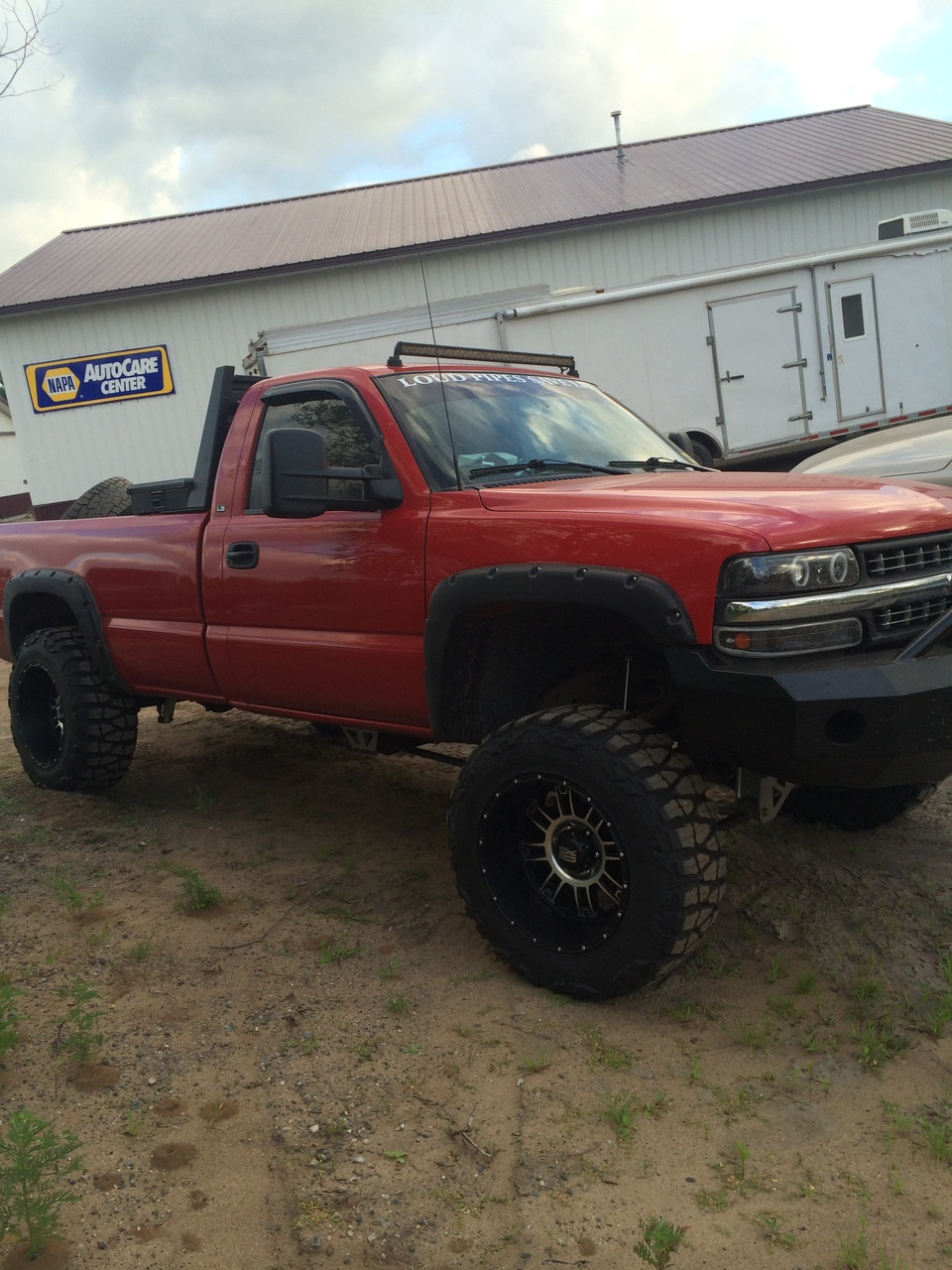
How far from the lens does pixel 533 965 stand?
10.6 feet

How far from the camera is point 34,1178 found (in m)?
2.27

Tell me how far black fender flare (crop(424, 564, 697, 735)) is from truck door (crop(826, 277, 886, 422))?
9782 mm

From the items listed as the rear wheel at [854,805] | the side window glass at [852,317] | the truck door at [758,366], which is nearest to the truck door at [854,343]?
the side window glass at [852,317]

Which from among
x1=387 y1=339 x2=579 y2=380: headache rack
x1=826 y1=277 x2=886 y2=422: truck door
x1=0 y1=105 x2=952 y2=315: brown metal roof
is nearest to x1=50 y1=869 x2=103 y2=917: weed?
x1=387 y1=339 x2=579 y2=380: headache rack

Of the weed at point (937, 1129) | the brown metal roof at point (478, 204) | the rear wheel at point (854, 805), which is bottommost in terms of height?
the weed at point (937, 1129)

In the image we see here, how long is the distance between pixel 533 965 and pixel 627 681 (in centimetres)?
95

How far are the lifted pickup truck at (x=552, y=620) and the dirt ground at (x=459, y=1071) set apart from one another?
1.01ft

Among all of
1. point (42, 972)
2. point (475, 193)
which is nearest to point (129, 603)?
point (42, 972)

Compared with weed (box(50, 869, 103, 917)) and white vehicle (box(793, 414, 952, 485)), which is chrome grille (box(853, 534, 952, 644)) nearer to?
weed (box(50, 869, 103, 917))

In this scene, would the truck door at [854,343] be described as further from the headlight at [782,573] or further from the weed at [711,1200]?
the weed at [711,1200]

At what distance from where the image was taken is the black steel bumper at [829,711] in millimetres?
2650

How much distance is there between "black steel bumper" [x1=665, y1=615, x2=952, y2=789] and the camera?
2.65 m

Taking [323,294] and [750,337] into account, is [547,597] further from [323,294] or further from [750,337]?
[323,294]

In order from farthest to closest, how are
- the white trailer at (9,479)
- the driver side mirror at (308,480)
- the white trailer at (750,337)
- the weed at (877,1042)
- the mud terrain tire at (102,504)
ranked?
1. the white trailer at (9,479)
2. the white trailer at (750,337)
3. the mud terrain tire at (102,504)
4. the driver side mirror at (308,480)
5. the weed at (877,1042)
